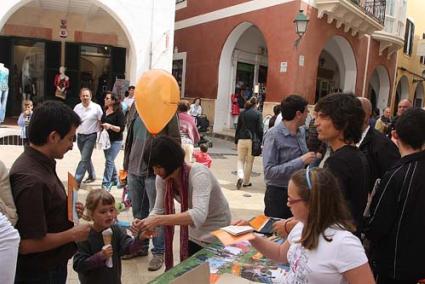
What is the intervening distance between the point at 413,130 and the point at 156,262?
8.86 ft

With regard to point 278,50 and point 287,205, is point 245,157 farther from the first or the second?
point 278,50

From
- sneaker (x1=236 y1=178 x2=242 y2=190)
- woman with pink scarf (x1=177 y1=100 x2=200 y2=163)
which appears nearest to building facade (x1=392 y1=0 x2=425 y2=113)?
sneaker (x1=236 y1=178 x2=242 y2=190)

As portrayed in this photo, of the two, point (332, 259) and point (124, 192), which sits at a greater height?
point (332, 259)

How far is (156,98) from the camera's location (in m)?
3.69

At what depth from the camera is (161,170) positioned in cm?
252

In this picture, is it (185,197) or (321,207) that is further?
(185,197)

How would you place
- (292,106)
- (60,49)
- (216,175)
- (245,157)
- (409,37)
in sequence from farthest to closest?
(409,37)
(60,49)
(216,175)
(245,157)
(292,106)

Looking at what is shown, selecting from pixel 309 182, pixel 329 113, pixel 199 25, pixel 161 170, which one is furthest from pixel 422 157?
pixel 199 25

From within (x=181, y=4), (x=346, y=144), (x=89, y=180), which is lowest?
(x=89, y=180)

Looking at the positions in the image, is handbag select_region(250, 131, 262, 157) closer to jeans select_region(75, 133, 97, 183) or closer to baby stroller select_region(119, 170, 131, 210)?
baby stroller select_region(119, 170, 131, 210)

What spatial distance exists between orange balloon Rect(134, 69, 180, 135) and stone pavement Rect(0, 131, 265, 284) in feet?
4.59

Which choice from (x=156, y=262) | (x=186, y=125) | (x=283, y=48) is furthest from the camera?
(x=283, y=48)

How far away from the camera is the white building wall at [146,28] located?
11.7 meters

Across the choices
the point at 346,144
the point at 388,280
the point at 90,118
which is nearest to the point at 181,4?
the point at 90,118
